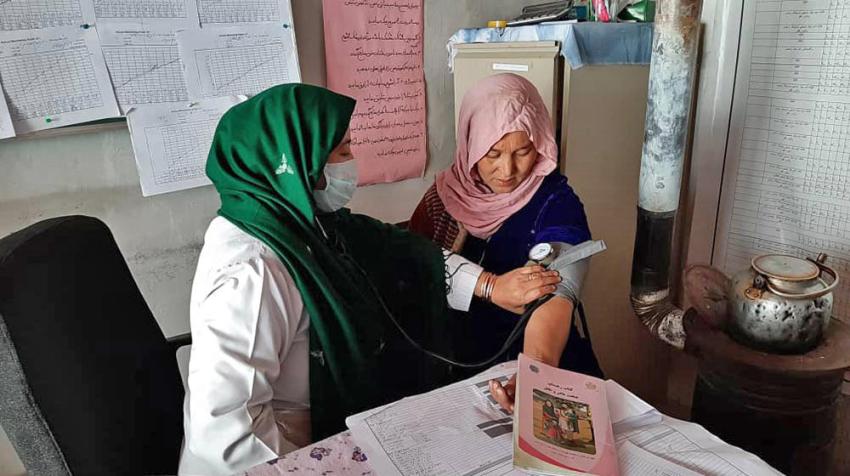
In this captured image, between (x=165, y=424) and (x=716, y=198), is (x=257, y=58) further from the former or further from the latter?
(x=716, y=198)

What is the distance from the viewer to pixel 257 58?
5.96 feet

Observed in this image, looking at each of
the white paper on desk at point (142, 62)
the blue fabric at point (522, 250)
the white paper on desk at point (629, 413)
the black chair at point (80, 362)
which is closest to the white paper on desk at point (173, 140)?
the white paper on desk at point (142, 62)

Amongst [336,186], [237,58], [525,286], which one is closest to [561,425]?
[525,286]

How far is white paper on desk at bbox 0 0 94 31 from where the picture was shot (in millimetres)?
1450

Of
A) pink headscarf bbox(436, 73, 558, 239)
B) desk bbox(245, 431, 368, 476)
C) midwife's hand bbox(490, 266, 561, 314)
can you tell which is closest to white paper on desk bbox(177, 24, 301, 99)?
pink headscarf bbox(436, 73, 558, 239)

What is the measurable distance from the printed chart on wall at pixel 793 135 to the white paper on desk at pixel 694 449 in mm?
1330

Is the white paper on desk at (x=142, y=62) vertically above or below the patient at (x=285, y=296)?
above

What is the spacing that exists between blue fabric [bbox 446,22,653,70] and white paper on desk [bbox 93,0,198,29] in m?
0.95

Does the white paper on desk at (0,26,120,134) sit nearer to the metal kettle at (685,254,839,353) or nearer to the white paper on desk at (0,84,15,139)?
the white paper on desk at (0,84,15,139)

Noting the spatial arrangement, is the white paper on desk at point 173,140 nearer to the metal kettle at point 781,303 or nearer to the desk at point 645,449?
the desk at point 645,449

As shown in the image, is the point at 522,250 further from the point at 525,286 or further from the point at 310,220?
the point at 310,220

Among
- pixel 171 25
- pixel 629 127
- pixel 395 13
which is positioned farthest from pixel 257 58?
pixel 629 127

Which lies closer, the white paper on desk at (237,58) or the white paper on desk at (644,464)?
the white paper on desk at (644,464)

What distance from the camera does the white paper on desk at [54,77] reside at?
1479mm
